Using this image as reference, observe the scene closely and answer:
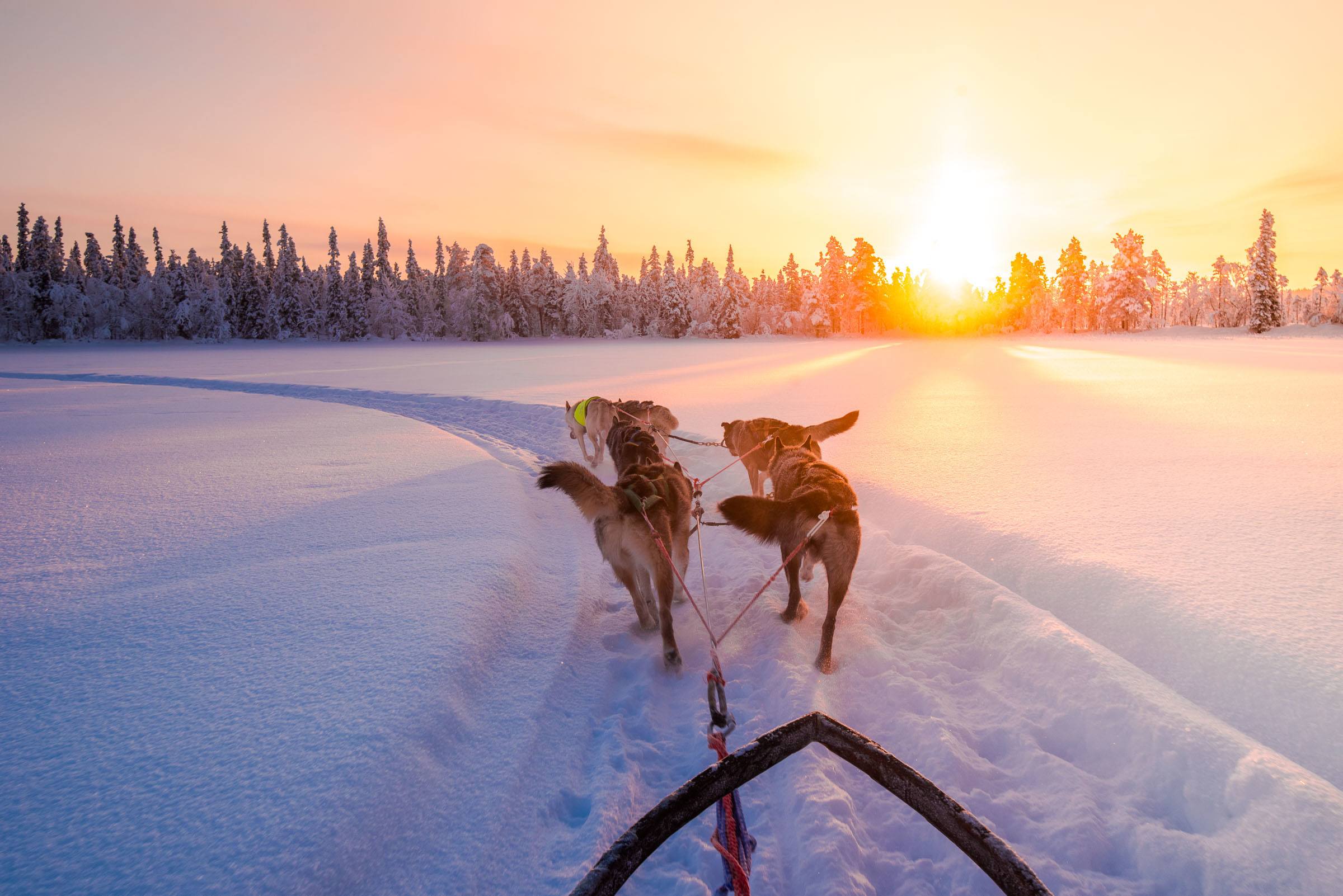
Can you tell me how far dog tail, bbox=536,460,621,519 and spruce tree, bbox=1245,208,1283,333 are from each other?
76784 millimetres

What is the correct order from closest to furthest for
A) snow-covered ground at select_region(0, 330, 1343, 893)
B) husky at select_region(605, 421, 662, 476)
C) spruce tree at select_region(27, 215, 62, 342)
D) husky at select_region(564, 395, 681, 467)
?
snow-covered ground at select_region(0, 330, 1343, 893) → husky at select_region(605, 421, 662, 476) → husky at select_region(564, 395, 681, 467) → spruce tree at select_region(27, 215, 62, 342)

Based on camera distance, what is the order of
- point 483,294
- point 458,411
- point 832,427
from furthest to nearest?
1. point 483,294
2. point 458,411
3. point 832,427

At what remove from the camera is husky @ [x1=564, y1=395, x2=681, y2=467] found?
29.4 ft

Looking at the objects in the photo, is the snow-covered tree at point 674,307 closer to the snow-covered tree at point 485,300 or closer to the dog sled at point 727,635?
the snow-covered tree at point 485,300

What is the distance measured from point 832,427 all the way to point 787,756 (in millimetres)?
4529

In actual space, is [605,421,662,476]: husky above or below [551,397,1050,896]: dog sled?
above

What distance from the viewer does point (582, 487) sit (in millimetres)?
3531

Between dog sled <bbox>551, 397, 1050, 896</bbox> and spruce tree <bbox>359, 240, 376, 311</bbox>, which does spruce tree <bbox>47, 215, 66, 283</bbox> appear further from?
dog sled <bbox>551, 397, 1050, 896</bbox>

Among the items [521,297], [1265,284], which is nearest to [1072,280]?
[1265,284]

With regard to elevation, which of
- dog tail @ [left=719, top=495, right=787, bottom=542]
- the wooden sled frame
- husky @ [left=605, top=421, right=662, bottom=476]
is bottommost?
the wooden sled frame

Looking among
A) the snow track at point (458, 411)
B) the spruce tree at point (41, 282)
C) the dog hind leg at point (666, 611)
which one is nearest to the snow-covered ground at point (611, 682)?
the dog hind leg at point (666, 611)

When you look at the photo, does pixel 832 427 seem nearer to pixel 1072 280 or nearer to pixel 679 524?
pixel 679 524

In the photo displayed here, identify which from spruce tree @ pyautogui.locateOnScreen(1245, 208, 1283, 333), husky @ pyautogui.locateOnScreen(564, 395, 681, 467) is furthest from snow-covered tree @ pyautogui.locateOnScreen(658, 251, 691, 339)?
husky @ pyautogui.locateOnScreen(564, 395, 681, 467)

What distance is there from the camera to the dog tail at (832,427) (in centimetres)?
548
